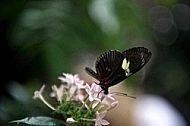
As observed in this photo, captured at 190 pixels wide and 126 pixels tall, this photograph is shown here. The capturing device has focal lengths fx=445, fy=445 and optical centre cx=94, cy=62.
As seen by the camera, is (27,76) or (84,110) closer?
(84,110)

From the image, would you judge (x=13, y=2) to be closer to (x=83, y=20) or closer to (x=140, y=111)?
(x=83, y=20)

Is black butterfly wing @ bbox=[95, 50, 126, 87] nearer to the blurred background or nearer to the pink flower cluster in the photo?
the pink flower cluster

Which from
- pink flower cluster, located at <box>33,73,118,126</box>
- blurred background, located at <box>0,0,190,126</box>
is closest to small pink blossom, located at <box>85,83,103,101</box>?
pink flower cluster, located at <box>33,73,118,126</box>

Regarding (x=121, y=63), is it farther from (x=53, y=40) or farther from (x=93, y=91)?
(x=53, y=40)

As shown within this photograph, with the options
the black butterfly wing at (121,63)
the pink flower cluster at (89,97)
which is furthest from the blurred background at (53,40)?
the black butterfly wing at (121,63)

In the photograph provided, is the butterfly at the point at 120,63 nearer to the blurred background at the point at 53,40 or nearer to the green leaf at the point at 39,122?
the green leaf at the point at 39,122

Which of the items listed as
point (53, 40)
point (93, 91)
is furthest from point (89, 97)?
point (53, 40)

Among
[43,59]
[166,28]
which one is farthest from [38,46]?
[166,28]
